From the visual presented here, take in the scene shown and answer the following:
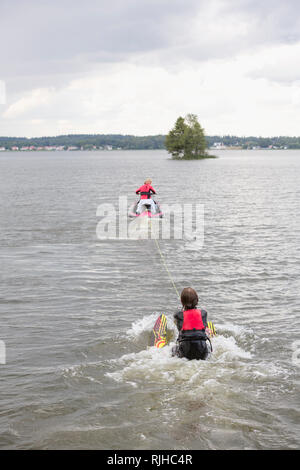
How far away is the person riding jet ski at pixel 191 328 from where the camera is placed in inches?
358

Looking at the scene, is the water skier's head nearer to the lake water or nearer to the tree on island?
the lake water

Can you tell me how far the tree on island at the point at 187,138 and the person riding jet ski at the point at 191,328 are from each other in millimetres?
146839

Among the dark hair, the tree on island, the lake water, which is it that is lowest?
the lake water

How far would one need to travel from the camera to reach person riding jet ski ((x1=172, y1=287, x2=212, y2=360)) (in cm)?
909

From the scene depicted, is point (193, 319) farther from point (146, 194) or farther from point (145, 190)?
point (146, 194)

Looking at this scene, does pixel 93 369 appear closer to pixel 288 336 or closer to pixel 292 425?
pixel 292 425

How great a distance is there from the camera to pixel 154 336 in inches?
424

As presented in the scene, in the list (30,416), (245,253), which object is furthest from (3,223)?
(30,416)

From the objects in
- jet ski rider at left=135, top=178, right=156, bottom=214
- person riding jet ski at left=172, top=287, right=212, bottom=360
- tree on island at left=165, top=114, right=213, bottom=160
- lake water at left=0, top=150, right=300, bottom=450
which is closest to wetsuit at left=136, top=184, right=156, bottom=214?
jet ski rider at left=135, top=178, right=156, bottom=214

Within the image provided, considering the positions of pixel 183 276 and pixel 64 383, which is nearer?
pixel 64 383

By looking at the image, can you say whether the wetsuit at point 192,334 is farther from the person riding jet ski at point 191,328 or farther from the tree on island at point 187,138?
the tree on island at point 187,138

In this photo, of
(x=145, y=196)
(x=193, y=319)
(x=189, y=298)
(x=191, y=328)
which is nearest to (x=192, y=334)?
(x=191, y=328)

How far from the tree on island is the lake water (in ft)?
442

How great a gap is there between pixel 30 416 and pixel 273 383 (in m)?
4.26
